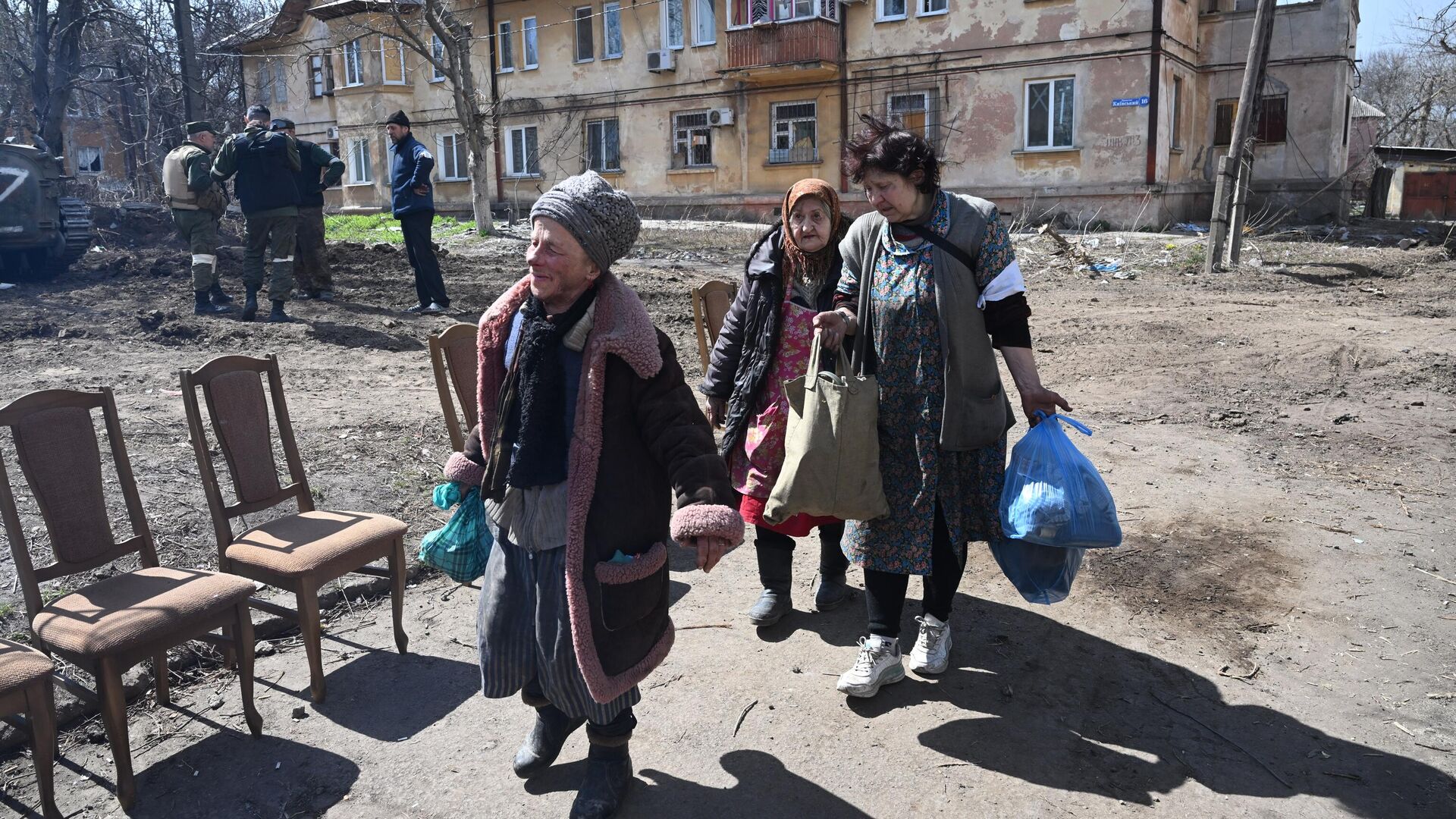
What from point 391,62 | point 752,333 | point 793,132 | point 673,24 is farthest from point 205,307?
point 391,62

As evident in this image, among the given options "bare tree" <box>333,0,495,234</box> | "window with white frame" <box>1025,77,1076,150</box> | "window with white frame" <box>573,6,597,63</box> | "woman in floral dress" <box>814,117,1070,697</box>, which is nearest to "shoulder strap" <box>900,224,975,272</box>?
"woman in floral dress" <box>814,117,1070,697</box>

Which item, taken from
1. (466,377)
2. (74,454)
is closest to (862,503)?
(466,377)

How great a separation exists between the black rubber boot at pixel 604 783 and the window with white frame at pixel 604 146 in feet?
85.2

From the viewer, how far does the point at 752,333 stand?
3.95m

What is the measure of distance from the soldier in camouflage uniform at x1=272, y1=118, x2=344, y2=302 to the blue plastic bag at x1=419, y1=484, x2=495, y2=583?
27.5ft

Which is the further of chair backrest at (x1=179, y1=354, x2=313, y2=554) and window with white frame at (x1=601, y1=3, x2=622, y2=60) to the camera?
window with white frame at (x1=601, y1=3, x2=622, y2=60)

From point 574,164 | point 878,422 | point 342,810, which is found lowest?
point 342,810

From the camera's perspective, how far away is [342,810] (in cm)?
288

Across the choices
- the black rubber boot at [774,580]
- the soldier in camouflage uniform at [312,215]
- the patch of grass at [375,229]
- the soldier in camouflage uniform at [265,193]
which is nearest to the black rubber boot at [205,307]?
the soldier in camouflage uniform at [265,193]

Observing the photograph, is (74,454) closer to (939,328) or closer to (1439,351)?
(939,328)

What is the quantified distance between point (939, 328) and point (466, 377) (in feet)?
7.19

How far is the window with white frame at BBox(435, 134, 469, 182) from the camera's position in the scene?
3034 cm

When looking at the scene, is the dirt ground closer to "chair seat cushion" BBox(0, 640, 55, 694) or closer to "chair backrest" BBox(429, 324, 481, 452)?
"chair seat cushion" BBox(0, 640, 55, 694)

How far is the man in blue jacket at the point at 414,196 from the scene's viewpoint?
10.9 m
